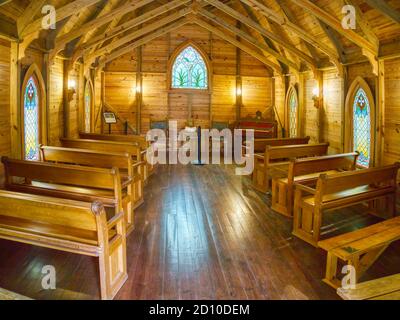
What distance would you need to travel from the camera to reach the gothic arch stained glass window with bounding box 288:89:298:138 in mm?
10266

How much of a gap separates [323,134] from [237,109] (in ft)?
13.1

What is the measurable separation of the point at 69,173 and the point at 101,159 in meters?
1.11

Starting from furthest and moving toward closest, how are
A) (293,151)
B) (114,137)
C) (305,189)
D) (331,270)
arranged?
(114,137), (293,151), (305,189), (331,270)

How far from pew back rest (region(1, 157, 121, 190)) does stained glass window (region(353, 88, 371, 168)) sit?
5.06m

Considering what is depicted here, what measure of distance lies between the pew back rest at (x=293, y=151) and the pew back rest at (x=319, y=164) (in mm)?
1000

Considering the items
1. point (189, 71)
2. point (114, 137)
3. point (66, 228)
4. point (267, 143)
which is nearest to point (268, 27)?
point (267, 143)

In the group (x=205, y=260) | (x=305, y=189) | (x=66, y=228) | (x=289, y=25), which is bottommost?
(x=205, y=260)

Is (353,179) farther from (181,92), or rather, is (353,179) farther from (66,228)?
(181,92)

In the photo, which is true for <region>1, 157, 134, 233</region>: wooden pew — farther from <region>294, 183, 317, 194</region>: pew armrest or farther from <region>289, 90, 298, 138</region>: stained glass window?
<region>289, 90, 298, 138</region>: stained glass window

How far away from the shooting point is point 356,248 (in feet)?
10.4

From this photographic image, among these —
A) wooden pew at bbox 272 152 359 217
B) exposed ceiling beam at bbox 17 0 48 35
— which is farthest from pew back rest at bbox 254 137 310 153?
exposed ceiling beam at bbox 17 0 48 35

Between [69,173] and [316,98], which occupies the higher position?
[316,98]

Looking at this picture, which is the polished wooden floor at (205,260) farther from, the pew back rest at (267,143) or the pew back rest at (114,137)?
the pew back rest at (114,137)
